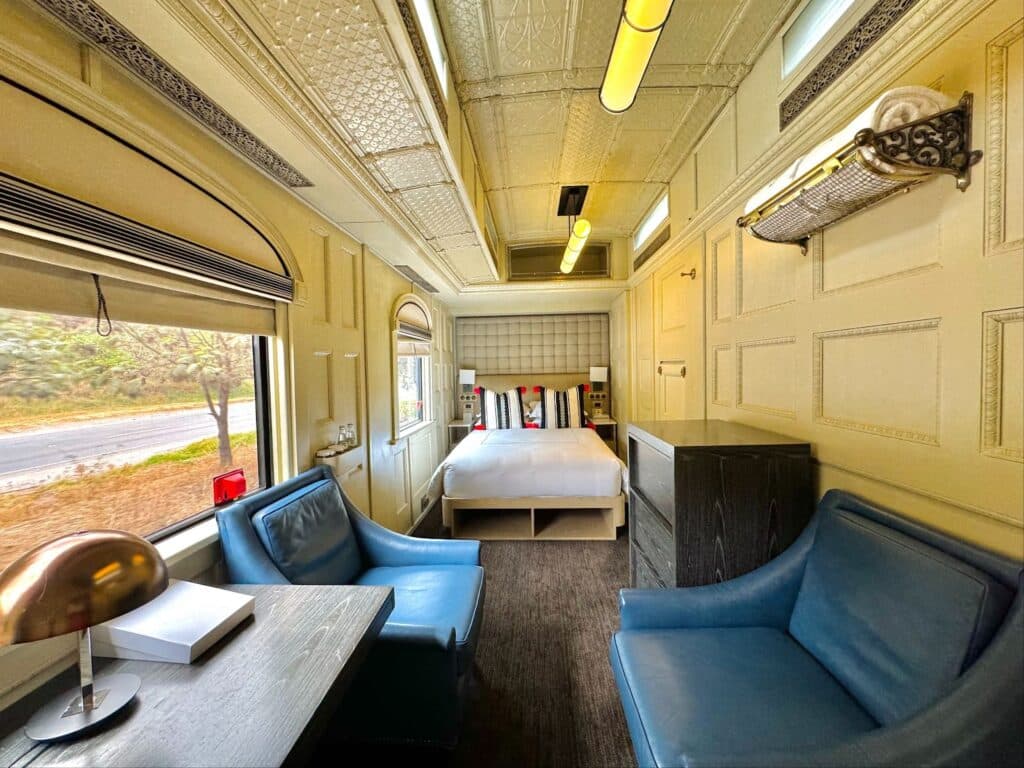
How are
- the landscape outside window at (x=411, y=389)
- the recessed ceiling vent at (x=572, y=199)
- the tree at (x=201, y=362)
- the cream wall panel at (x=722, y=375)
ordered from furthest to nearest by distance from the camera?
the landscape outside window at (x=411, y=389) → the recessed ceiling vent at (x=572, y=199) → the cream wall panel at (x=722, y=375) → the tree at (x=201, y=362)

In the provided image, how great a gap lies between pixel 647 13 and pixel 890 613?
5.64 feet

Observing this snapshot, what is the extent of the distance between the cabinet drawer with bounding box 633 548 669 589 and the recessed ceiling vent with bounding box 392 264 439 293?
2.77m

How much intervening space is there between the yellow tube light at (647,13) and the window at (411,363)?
2.57 metres

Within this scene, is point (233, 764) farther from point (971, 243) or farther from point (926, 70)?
point (926, 70)

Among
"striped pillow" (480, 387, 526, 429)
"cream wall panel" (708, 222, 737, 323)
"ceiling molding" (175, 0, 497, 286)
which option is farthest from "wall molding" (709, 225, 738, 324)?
"striped pillow" (480, 387, 526, 429)

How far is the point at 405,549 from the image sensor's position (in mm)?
1933

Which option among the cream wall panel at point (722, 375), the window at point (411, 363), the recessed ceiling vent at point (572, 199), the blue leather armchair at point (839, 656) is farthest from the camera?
the window at point (411, 363)

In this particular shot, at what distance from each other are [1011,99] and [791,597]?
155 cm

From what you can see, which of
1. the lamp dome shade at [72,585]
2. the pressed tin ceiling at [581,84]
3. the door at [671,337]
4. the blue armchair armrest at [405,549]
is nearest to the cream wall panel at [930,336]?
the pressed tin ceiling at [581,84]

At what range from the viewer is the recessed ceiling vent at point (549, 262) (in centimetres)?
443

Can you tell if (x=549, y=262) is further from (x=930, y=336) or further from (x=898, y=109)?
(x=930, y=336)

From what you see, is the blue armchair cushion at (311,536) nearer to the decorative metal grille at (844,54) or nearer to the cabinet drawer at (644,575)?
the cabinet drawer at (644,575)

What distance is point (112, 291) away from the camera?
112 cm

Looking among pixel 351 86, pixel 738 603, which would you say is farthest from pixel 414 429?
pixel 738 603
